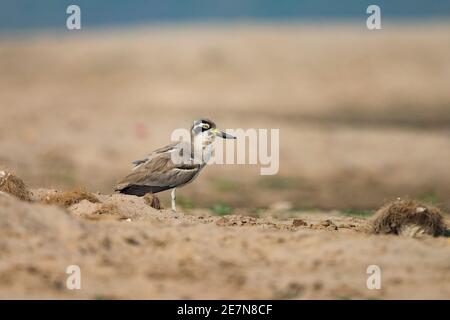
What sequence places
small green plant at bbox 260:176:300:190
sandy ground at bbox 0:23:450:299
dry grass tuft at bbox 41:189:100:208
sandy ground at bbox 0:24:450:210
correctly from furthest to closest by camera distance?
sandy ground at bbox 0:24:450:210 → small green plant at bbox 260:176:300:190 → dry grass tuft at bbox 41:189:100:208 → sandy ground at bbox 0:23:450:299

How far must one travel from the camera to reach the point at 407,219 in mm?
11227

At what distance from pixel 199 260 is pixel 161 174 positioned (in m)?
3.74

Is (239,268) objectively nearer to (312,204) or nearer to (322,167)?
(312,204)

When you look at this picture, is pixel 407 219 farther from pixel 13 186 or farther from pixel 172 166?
pixel 13 186

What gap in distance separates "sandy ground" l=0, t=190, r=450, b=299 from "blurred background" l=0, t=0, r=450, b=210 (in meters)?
3.10

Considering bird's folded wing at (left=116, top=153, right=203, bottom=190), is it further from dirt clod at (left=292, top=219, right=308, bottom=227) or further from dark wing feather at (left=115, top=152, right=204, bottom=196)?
dirt clod at (left=292, top=219, right=308, bottom=227)

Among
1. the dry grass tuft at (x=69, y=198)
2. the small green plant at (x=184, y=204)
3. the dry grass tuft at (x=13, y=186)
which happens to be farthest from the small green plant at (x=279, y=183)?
the dry grass tuft at (x=13, y=186)

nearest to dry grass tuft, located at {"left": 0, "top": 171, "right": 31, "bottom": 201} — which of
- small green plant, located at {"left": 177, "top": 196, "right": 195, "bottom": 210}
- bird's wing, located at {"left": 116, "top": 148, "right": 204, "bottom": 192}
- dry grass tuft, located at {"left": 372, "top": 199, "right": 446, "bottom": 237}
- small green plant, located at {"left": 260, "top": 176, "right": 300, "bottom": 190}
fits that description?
bird's wing, located at {"left": 116, "top": 148, "right": 204, "bottom": 192}

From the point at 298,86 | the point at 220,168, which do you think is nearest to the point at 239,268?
the point at 220,168

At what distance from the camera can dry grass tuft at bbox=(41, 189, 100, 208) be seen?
12120 mm

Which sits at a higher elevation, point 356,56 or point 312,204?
point 356,56

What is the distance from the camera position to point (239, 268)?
9.88m

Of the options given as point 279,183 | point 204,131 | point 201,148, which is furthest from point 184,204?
point 279,183

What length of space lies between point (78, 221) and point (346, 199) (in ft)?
34.2
